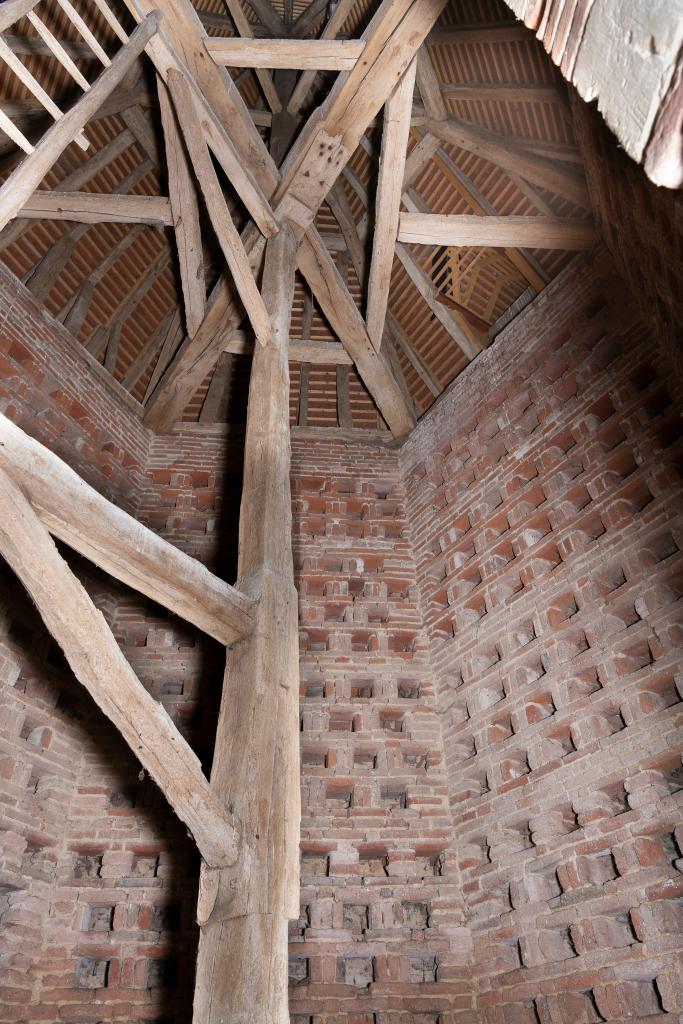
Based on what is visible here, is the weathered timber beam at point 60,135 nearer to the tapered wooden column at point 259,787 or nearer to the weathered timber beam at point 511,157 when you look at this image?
the tapered wooden column at point 259,787

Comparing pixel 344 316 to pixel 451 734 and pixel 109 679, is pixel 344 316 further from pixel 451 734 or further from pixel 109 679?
pixel 109 679

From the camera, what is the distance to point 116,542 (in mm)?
2641

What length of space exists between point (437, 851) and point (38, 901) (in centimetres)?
238

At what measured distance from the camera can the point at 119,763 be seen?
177 inches

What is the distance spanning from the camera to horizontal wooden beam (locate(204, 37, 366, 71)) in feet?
15.6

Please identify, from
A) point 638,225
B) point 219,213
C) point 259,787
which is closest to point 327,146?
point 219,213

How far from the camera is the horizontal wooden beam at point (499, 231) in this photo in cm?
517

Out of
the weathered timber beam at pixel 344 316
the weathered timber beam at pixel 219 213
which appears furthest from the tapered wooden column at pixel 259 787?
the weathered timber beam at pixel 344 316

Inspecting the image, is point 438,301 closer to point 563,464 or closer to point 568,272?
point 568,272

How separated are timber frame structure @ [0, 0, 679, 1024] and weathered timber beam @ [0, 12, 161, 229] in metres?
0.01

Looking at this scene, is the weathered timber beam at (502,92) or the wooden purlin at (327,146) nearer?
the wooden purlin at (327,146)

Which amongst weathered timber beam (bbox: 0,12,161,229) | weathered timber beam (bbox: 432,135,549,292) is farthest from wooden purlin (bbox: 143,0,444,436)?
weathered timber beam (bbox: 432,135,549,292)

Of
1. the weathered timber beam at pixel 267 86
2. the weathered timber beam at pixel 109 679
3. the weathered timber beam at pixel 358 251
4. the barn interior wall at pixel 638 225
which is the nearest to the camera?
the weathered timber beam at pixel 109 679

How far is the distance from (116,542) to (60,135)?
225cm
